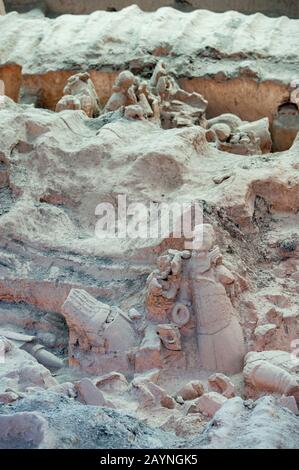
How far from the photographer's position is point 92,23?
7.93 metres

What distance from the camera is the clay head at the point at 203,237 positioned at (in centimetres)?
422

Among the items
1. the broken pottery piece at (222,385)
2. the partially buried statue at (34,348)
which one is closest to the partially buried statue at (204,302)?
the broken pottery piece at (222,385)

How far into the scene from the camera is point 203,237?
4230 mm

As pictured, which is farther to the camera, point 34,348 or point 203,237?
point 34,348

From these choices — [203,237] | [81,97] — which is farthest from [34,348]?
[81,97]

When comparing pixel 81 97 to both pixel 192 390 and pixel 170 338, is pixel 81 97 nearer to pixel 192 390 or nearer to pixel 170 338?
pixel 170 338

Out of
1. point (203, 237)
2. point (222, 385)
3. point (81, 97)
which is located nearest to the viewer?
point (222, 385)

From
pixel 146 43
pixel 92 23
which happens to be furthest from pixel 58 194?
pixel 92 23

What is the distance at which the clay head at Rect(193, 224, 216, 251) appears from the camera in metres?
4.22

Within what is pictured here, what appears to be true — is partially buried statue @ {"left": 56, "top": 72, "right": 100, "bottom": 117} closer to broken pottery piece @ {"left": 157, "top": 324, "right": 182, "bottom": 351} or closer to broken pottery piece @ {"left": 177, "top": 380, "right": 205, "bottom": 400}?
broken pottery piece @ {"left": 157, "top": 324, "right": 182, "bottom": 351}

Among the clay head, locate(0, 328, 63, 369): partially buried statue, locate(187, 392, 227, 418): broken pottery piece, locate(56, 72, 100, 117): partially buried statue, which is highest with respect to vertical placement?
the clay head

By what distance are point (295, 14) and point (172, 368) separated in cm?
651

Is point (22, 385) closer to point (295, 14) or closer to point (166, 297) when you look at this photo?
point (166, 297)

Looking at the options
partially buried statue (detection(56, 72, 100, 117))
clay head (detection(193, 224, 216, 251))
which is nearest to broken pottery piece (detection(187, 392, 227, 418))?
clay head (detection(193, 224, 216, 251))
